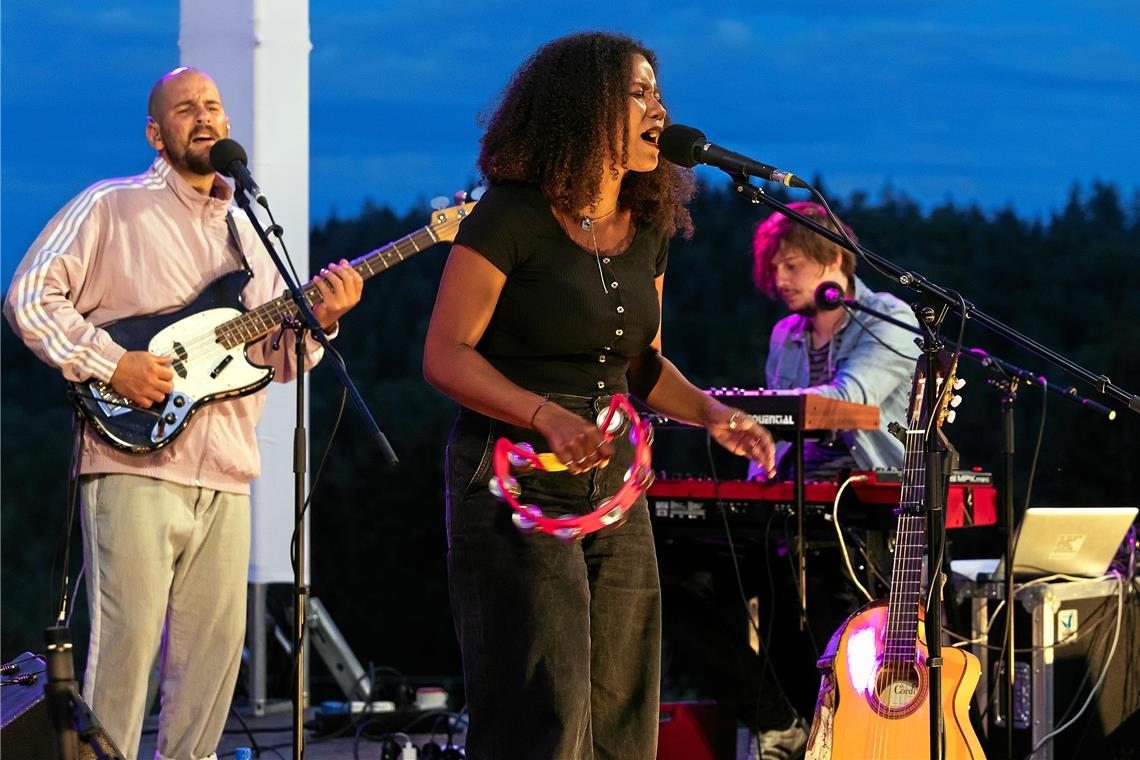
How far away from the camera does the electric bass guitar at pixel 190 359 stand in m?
3.75

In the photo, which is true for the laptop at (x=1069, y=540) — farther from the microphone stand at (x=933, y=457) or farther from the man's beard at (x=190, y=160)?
the man's beard at (x=190, y=160)

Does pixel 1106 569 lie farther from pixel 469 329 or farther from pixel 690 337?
pixel 690 337

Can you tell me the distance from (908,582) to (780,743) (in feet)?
4.59

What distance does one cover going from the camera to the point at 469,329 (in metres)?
2.46

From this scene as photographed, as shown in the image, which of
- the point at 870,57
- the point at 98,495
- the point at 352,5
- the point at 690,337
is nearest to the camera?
the point at 98,495

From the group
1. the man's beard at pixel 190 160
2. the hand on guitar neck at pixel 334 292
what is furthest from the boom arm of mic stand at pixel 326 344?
the man's beard at pixel 190 160

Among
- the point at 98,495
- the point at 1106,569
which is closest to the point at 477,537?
the point at 98,495

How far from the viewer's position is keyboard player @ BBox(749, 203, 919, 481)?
4801mm

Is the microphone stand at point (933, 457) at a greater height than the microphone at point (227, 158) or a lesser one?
lesser

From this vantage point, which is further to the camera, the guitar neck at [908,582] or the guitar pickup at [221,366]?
the guitar pickup at [221,366]

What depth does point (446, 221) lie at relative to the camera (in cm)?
436

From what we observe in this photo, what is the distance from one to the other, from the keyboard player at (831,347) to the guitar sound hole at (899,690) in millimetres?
1243

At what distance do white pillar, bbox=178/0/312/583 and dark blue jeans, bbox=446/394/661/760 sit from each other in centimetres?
310

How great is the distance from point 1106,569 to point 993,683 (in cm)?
62
